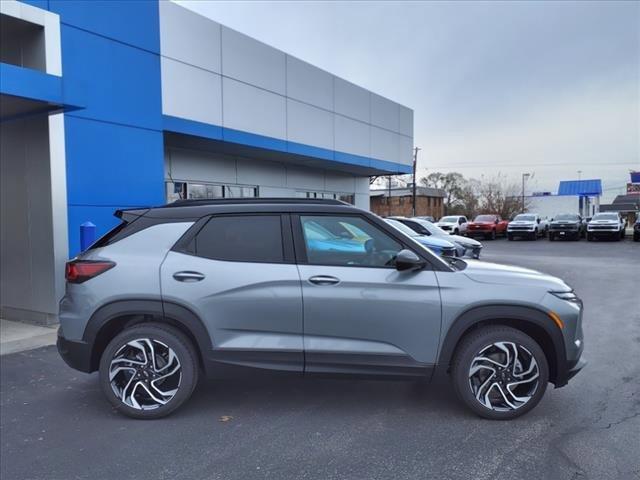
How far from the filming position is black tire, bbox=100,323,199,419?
3918 mm

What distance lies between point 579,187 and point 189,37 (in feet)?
203

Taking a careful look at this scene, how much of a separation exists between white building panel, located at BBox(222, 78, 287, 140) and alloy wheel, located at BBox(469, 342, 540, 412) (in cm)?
1170

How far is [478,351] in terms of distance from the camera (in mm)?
3803

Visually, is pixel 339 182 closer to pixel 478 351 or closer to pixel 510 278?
pixel 510 278

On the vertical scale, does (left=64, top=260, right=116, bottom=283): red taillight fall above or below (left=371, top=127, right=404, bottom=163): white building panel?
below

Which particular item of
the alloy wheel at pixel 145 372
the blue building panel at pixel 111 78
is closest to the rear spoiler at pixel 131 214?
the alloy wheel at pixel 145 372

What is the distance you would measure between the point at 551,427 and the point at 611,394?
3.67 feet

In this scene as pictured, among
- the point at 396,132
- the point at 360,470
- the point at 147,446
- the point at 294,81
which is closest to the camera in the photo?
the point at 360,470

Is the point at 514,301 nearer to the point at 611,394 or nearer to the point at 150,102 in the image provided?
the point at 611,394

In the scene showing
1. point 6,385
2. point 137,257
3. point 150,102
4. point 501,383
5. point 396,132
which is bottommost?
point 6,385

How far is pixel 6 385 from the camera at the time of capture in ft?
16.2

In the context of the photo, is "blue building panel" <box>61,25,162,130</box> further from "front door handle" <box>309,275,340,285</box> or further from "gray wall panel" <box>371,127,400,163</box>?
"gray wall panel" <box>371,127,400,163</box>

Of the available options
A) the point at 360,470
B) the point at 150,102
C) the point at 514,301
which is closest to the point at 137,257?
the point at 360,470

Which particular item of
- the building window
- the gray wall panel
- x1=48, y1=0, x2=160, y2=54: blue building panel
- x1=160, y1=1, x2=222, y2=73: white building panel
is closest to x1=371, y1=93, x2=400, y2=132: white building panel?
the gray wall panel
